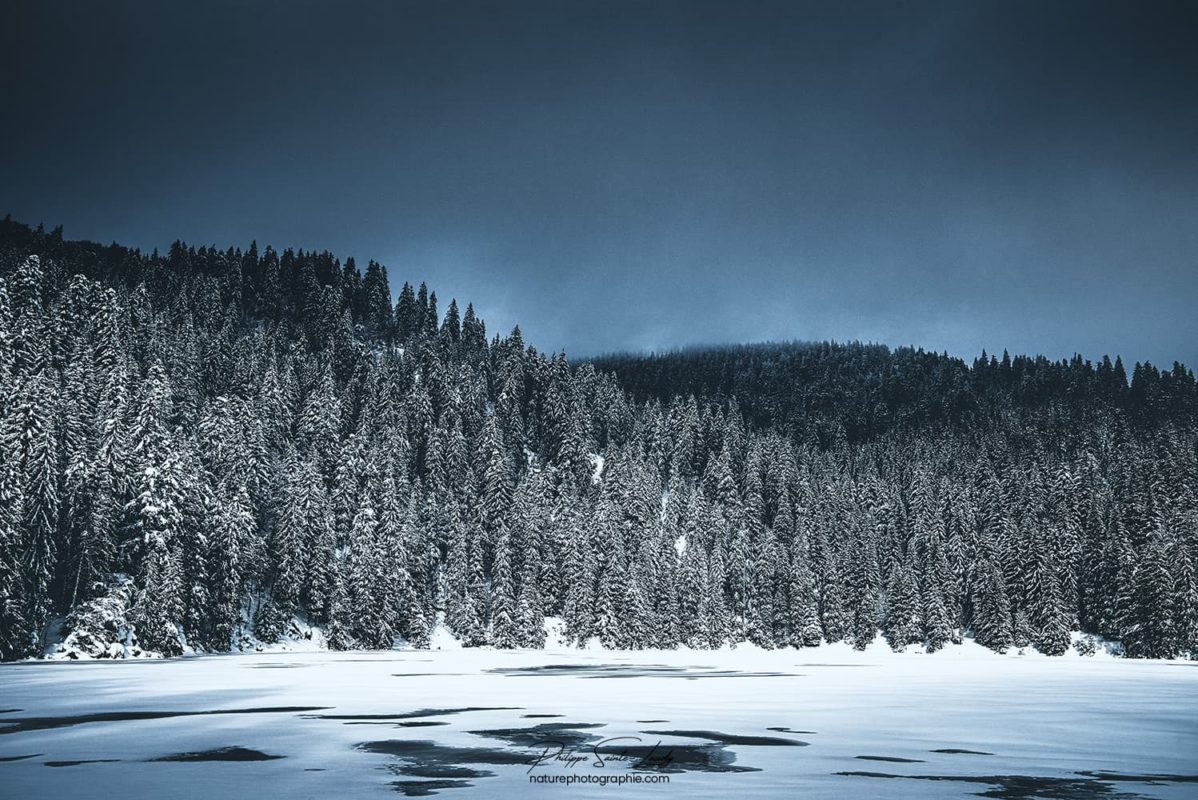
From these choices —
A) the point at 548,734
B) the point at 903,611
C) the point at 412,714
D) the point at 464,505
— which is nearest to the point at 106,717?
the point at 412,714

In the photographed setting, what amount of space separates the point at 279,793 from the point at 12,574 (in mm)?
51311

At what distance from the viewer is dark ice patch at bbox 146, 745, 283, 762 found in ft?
44.5

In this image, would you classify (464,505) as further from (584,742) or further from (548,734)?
(584,742)

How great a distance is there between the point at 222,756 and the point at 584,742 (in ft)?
20.6

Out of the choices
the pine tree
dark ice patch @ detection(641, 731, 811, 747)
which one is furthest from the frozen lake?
the pine tree

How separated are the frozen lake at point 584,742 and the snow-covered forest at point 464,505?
1473 inches

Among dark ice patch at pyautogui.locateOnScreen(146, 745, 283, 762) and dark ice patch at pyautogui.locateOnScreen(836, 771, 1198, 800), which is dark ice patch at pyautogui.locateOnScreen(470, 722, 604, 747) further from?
dark ice patch at pyautogui.locateOnScreen(836, 771, 1198, 800)

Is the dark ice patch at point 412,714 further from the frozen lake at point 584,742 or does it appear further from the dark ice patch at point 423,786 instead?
the dark ice patch at point 423,786

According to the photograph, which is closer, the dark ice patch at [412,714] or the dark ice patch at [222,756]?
the dark ice patch at [222,756]

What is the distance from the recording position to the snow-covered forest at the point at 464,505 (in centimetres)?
6319

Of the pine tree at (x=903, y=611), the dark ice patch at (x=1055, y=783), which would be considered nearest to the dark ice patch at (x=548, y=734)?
the dark ice patch at (x=1055, y=783)

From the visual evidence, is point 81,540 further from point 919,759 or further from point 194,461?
point 919,759

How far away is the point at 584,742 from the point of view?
15.7 m

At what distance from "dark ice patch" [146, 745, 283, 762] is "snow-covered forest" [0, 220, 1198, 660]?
152ft
